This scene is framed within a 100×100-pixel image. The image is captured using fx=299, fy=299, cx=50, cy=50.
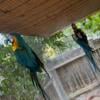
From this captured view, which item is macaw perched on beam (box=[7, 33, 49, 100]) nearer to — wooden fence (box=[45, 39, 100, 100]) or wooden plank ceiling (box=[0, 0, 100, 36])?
wooden plank ceiling (box=[0, 0, 100, 36])

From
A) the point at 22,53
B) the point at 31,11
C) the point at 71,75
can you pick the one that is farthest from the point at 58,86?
the point at 31,11

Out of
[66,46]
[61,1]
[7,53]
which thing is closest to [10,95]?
[7,53]

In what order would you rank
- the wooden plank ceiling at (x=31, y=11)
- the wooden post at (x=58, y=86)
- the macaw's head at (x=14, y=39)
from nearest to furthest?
the wooden plank ceiling at (x=31, y=11) < the macaw's head at (x=14, y=39) < the wooden post at (x=58, y=86)

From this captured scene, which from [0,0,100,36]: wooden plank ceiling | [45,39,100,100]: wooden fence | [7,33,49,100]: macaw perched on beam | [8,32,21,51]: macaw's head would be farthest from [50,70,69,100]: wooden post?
[8,32,21,51]: macaw's head

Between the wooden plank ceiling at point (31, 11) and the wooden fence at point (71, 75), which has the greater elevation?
the wooden plank ceiling at point (31, 11)

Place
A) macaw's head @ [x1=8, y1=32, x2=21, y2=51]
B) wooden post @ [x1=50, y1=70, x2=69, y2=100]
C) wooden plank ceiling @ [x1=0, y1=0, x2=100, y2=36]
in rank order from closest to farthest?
wooden plank ceiling @ [x1=0, y1=0, x2=100, y2=36], macaw's head @ [x1=8, y1=32, x2=21, y2=51], wooden post @ [x1=50, y1=70, x2=69, y2=100]

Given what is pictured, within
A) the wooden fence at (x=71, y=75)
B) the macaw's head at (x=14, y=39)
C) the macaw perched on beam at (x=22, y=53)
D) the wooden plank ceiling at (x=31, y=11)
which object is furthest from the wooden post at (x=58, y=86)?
the macaw's head at (x=14, y=39)

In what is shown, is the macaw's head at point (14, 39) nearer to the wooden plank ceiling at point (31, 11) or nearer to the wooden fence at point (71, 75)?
the wooden plank ceiling at point (31, 11)

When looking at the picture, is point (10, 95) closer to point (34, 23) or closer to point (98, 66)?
point (98, 66)

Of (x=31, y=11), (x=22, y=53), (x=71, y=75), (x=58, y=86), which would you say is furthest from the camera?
(x=71, y=75)

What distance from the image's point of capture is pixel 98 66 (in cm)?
574

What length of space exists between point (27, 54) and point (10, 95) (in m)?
2.62

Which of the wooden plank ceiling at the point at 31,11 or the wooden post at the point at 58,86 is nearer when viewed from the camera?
the wooden plank ceiling at the point at 31,11

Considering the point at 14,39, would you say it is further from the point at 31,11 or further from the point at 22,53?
the point at 31,11
